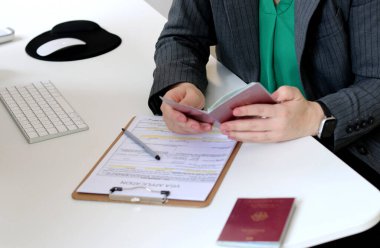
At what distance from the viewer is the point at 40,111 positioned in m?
1.07

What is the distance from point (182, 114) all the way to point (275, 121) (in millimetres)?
172

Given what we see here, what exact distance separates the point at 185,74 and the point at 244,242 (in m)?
0.51

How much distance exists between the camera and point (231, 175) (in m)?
0.81

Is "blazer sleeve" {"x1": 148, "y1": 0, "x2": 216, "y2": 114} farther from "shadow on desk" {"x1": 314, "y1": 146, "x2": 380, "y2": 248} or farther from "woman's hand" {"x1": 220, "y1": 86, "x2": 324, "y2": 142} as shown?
"shadow on desk" {"x1": 314, "y1": 146, "x2": 380, "y2": 248}

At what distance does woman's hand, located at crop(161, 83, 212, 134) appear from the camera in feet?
2.96

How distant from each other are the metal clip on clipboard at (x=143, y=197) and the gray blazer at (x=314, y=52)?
278mm

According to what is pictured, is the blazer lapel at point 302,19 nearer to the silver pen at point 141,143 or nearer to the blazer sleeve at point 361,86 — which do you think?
the blazer sleeve at point 361,86

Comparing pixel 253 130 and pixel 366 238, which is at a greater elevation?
pixel 253 130

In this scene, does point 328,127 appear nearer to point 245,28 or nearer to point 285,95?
point 285,95

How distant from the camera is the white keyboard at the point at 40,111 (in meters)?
0.99

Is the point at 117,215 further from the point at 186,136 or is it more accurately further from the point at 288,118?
the point at 288,118

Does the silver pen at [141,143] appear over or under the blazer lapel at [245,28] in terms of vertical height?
under

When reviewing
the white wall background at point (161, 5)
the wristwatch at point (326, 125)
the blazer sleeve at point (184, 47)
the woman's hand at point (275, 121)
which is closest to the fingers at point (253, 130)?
the woman's hand at point (275, 121)

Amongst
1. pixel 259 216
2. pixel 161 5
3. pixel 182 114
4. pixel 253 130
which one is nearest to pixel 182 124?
pixel 182 114
